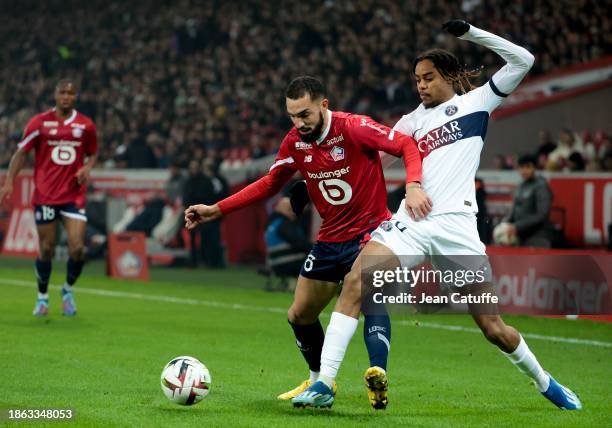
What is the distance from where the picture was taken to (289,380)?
320 inches

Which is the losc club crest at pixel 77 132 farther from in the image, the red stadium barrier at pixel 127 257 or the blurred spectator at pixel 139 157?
the blurred spectator at pixel 139 157

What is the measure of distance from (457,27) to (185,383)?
8.91 feet

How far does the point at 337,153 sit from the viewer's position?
6812mm

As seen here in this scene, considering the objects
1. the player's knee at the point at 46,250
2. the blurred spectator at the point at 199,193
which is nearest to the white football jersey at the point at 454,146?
the player's knee at the point at 46,250

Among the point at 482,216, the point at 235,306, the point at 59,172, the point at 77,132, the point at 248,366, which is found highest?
the point at 77,132

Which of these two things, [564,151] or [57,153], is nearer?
[57,153]

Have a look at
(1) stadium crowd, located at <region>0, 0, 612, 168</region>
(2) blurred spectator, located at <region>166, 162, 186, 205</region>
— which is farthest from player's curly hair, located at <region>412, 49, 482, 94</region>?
(1) stadium crowd, located at <region>0, 0, 612, 168</region>

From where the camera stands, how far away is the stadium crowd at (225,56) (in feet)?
76.5

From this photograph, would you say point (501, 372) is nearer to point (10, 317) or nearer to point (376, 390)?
point (376, 390)

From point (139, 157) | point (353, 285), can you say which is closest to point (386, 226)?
point (353, 285)

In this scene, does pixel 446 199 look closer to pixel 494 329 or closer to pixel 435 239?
pixel 435 239

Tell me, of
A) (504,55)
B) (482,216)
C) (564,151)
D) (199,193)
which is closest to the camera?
(504,55)

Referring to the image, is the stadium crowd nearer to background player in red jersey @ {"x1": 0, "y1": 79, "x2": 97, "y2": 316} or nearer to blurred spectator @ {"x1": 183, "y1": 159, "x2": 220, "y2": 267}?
blurred spectator @ {"x1": 183, "y1": 159, "x2": 220, "y2": 267}

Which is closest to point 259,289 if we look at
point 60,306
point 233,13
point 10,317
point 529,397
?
point 60,306
